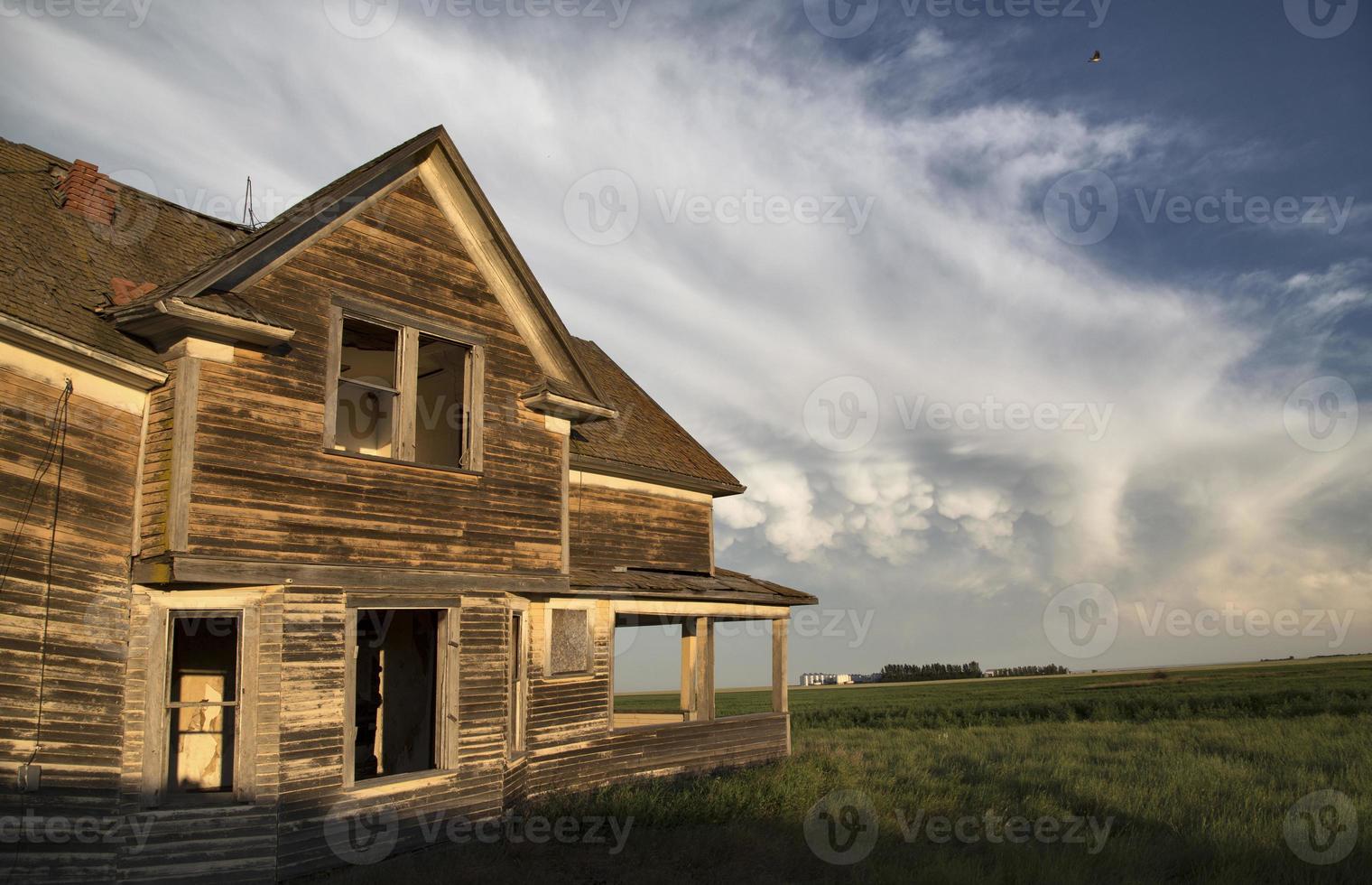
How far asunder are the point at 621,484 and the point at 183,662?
7.36 meters

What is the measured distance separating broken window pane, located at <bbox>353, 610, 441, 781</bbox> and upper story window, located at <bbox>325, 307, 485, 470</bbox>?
272cm

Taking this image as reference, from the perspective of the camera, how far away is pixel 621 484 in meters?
17.1

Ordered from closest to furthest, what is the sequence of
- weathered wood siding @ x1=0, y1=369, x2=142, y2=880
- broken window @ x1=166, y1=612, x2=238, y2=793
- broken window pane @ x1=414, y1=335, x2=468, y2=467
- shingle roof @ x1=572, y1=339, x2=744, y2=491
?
weathered wood siding @ x1=0, y1=369, x2=142, y2=880 → broken window @ x1=166, y1=612, x2=238, y2=793 → broken window pane @ x1=414, y1=335, x2=468, y2=467 → shingle roof @ x1=572, y1=339, x2=744, y2=491

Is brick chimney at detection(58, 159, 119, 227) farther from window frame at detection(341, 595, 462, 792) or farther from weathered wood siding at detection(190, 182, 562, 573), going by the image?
window frame at detection(341, 595, 462, 792)

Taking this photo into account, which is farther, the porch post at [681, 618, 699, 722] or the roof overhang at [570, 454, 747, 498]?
the porch post at [681, 618, 699, 722]

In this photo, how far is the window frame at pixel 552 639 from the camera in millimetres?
14391

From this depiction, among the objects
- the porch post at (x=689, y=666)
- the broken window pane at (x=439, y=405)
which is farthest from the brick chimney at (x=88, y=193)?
the porch post at (x=689, y=666)

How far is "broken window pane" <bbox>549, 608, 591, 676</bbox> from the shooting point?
48.0 ft

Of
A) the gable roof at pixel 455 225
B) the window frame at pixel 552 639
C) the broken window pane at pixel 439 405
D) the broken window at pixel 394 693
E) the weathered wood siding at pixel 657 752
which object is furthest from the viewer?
the broken window at pixel 394 693

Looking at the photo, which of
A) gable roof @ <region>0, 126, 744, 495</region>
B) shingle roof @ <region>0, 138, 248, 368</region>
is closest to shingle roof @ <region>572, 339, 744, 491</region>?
gable roof @ <region>0, 126, 744, 495</region>

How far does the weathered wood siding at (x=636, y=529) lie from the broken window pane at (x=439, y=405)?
2197mm

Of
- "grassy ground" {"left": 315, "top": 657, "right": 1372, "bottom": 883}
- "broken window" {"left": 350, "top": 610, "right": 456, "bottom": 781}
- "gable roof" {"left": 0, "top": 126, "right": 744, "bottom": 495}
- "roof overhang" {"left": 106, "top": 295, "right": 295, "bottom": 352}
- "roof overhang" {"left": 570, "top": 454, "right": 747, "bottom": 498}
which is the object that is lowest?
"grassy ground" {"left": 315, "top": 657, "right": 1372, "bottom": 883}

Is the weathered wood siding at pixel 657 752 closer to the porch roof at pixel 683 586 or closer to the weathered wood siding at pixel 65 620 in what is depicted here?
the porch roof at pixel 683 586

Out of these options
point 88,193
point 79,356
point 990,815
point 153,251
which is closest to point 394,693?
point 153,251
